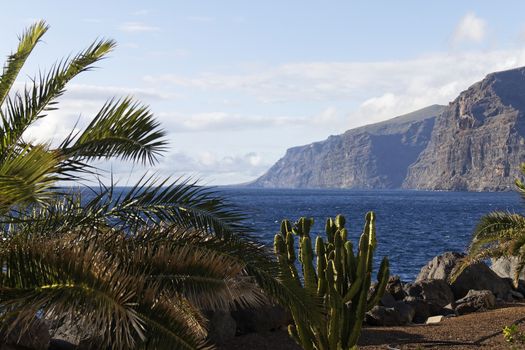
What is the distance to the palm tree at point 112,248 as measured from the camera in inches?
197

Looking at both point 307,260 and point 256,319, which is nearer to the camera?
point 307,260

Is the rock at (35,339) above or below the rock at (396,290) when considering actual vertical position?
above

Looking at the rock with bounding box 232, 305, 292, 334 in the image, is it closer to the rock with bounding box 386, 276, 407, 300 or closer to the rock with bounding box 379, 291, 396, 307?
the rock with bounding box 379, 291, 396, 307

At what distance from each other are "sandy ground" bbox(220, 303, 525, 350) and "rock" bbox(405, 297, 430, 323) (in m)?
1.45

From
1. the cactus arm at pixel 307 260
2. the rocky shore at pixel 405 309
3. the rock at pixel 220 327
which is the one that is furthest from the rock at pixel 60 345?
the cactus arm at pixel 307 260

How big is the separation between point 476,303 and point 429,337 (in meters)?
4.80

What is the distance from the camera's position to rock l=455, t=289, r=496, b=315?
1738 cm

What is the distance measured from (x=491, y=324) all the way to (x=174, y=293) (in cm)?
A: 1014

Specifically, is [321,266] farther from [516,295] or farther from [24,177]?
[516,295]

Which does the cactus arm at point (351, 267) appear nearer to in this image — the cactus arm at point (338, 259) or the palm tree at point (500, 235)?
the cactus arm at point (338, 259)

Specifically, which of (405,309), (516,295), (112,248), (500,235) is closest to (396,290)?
(405,309)

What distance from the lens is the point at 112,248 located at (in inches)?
247

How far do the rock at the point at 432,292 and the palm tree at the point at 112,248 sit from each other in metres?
11.6

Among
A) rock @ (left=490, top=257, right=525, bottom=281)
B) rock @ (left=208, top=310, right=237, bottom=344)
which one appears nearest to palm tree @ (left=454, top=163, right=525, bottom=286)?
rock @ (left=208, top=310, right=237, bottom=344)
